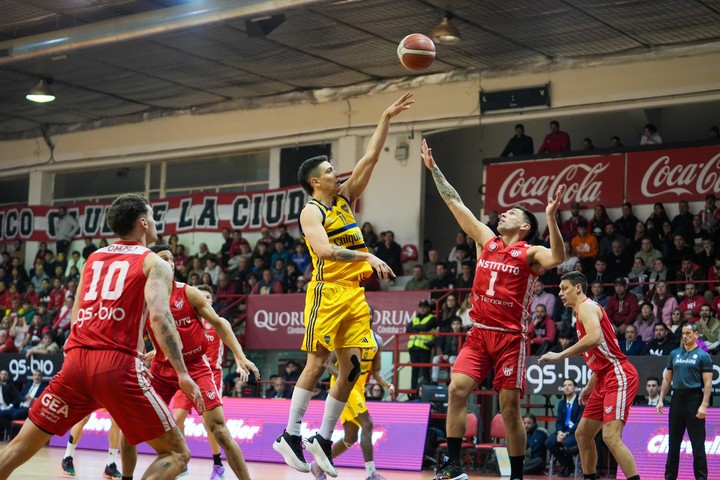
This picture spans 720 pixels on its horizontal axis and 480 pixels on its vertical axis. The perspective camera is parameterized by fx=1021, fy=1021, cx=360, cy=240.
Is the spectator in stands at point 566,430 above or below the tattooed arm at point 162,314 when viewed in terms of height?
below

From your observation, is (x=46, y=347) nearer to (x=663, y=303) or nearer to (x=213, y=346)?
(x=213, y=346)

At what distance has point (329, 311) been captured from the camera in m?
8.92

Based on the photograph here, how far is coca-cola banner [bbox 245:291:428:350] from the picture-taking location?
21547 millimetres

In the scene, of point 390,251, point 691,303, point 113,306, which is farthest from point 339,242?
point 390,251

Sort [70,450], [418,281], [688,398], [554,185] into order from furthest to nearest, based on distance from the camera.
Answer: [554,185] → [418,281] → [688,398] → [70,450]

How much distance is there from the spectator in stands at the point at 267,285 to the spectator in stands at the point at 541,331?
6864 mm

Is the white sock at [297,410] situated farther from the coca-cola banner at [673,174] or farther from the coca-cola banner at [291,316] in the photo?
the coca-cola banner at [673,174]

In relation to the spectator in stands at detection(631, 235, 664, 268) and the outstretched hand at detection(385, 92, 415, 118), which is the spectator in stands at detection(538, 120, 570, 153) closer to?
the spectator in stands at detection(631, 235, 664, 268)

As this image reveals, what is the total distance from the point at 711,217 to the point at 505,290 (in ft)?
40.1

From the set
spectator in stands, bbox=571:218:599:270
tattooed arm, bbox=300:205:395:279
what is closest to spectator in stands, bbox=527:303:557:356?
spectator in stands, bbox=571:218:599:270

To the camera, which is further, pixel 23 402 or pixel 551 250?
pixel 23 402

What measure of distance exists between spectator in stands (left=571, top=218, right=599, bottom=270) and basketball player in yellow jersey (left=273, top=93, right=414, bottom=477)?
1225 centimetres

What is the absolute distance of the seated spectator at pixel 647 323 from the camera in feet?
59.0

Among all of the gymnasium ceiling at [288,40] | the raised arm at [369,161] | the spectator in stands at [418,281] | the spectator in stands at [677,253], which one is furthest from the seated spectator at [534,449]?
the raised arm at [369,161]
